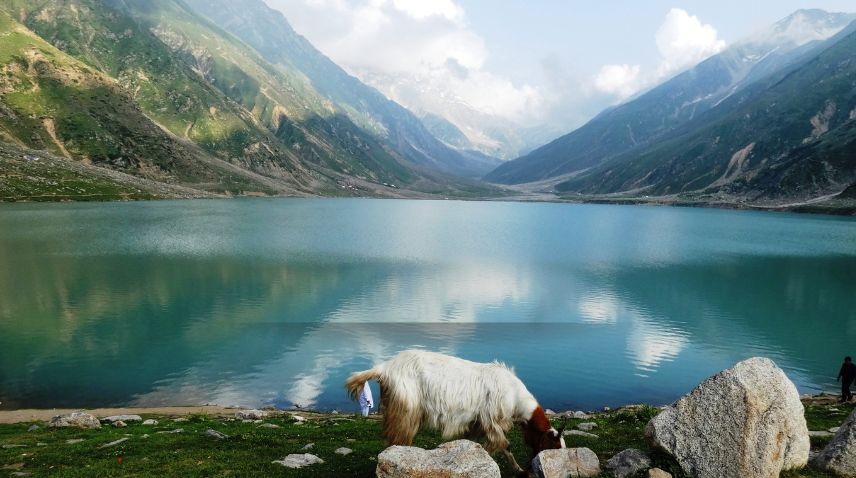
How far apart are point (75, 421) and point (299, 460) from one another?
1316 cm

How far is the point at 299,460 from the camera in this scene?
594 inches

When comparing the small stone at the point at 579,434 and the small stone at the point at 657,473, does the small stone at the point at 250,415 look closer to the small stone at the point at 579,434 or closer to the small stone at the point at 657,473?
the small stone at the point at 579,434

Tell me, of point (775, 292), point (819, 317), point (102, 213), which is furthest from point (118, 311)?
point (102, 213)

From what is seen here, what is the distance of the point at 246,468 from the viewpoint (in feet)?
46.5

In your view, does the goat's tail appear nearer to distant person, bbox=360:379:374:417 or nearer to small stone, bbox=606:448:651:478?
small stone, bbox=606:448:651:478

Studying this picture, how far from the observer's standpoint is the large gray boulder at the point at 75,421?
21.5m

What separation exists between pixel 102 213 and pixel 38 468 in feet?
468

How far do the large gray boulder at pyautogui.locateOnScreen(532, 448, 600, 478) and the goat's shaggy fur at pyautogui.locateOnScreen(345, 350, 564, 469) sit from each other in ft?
3.36

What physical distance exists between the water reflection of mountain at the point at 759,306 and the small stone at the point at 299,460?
108 feet

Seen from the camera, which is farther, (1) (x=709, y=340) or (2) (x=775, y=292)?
(2) (x=775, y=292)

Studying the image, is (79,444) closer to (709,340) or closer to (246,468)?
(246,468)

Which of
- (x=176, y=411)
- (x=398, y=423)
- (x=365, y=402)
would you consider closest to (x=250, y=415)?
(x=176, y=411)

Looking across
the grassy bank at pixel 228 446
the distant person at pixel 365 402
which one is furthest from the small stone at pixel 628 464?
the distant person at pixel 365 402

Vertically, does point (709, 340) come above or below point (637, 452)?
below
